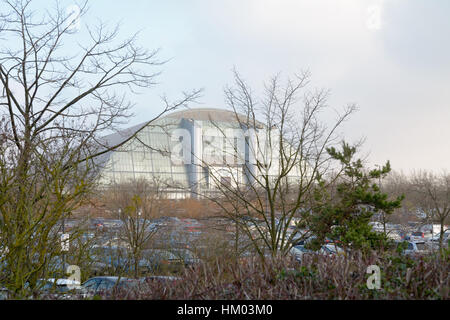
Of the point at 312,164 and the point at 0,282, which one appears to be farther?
the point at 312,164

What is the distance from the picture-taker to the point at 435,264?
4801mm

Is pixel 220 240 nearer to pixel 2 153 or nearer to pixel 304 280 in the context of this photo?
pixel 2 153

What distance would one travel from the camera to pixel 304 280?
454cm

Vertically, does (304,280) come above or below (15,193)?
below

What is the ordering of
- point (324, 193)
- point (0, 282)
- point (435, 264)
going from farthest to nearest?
1. point (324, 193)
2. point (0, 282)
3. point (435, 264)

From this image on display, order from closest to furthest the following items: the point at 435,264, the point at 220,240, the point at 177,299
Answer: the point at 177,299, the point at 435,264, the point at 220,240

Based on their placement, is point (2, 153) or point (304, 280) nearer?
point (304, 280)

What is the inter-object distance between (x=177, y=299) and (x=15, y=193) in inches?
184

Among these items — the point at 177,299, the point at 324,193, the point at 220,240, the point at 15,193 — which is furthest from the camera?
the point at 220,240
